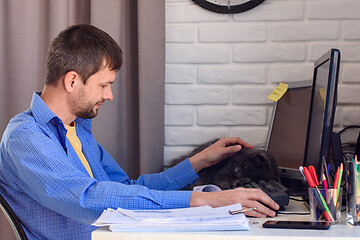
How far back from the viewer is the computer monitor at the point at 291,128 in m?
1.52

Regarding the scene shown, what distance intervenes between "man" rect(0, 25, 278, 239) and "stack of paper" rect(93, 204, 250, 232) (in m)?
0.11

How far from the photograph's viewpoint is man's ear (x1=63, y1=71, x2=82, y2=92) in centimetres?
132

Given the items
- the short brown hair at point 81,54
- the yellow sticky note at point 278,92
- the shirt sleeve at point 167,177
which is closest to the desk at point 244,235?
the short brown hair at point 81,54

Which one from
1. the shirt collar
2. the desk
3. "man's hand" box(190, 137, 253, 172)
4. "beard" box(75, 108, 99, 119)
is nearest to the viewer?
the desk

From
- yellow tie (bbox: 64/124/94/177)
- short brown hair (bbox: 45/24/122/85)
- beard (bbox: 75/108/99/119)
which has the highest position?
short brown hair (bbox: 45/24/122/85)

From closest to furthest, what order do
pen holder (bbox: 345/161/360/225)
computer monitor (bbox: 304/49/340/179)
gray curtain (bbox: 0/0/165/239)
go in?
pen holder (bbox: 345/161/360/225) → computer monitor (bbox: 304/49/340/179) → gray curtain (bbox: 0/0/165/239)

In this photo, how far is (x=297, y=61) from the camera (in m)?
1.79

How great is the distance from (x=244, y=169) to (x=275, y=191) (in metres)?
0.29

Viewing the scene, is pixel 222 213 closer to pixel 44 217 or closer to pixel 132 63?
pixel 44 217

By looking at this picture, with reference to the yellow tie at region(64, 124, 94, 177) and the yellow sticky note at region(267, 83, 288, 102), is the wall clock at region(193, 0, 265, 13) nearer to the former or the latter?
the yellow sticky note at region(267, 83, 288, 102)

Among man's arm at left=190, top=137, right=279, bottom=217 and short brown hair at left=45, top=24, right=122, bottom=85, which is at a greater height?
short brown hair at left=45, top=24, right=122, bottom=85

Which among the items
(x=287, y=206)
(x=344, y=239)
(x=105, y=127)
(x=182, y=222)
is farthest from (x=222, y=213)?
(x=105, y=127)

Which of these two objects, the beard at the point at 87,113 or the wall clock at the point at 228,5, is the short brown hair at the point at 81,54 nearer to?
the beard at the point at 87,113

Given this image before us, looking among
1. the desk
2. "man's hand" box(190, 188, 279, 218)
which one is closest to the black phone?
the desk
